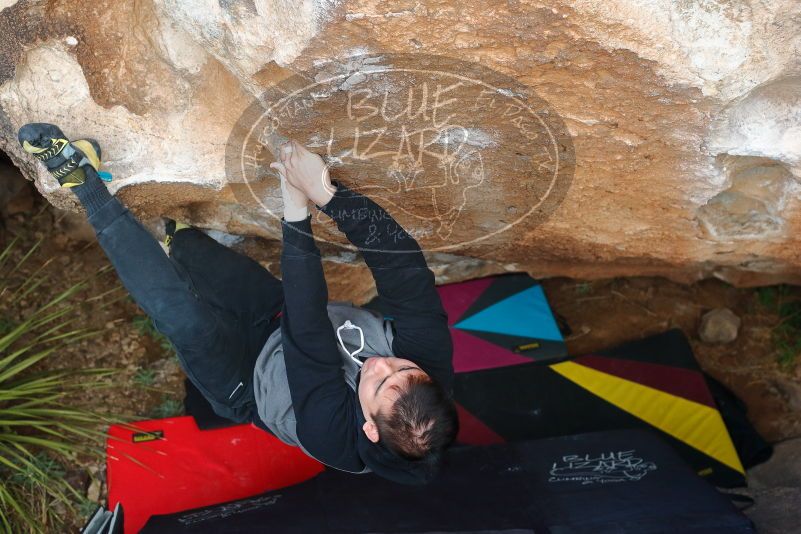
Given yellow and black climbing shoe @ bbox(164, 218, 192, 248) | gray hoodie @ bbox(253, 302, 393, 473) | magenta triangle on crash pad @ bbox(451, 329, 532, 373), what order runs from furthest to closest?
1. magenta triangle on crash pad @ bbox(451, 329, 532, 373)
2. yellow and black climbing shoe @ bbox(164, 218, 192, 248)
3. gray hoodie @ bbox(253, 302, 393, 473)

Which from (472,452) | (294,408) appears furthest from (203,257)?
(472,452)

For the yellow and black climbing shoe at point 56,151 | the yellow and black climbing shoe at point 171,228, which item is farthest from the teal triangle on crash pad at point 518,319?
the yellow and black climbing shoe at point 56,151

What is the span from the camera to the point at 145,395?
112 inches

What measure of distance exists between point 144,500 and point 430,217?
1.42 metres

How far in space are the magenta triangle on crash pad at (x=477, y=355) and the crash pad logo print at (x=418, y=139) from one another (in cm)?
90

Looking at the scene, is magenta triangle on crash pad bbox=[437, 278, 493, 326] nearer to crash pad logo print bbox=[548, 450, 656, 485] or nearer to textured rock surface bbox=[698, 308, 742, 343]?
crash pad logo print bbox=[548, 450, 656, 485]

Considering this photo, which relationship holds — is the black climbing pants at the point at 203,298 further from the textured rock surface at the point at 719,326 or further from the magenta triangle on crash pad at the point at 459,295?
the textured rock surface at the point at 719,326

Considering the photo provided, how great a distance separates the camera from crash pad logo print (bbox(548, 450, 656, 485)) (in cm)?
245

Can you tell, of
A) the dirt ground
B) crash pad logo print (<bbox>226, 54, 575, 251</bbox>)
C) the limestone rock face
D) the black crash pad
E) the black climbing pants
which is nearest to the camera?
the limestone rock face

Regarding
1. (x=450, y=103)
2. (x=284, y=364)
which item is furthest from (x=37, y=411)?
(x=450, y=103)

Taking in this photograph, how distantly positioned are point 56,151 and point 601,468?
6.41 feet

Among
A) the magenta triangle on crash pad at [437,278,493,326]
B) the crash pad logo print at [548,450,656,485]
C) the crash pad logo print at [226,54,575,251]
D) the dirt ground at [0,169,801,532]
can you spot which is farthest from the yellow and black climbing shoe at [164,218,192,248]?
the crash pad logo print at [548,450,656,485]

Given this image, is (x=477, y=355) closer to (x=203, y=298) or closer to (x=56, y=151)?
(x=203, y=298)

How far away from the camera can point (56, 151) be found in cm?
176
